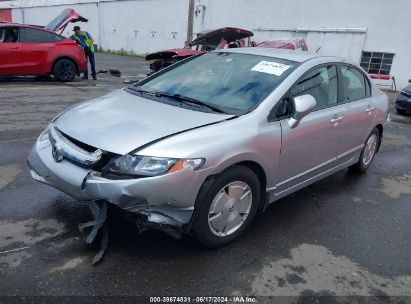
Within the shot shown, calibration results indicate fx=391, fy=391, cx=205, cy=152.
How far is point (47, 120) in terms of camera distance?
22.5 feet

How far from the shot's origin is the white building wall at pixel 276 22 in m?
15.5

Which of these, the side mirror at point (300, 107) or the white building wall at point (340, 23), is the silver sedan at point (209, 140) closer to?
the side mirror at point (300, 107)

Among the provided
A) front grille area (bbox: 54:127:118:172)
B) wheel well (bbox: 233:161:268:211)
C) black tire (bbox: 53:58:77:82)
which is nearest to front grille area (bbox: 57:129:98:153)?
front grille area (bbox: 54:127:118:172)

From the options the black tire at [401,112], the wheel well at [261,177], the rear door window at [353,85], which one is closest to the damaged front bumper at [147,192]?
the wheel well at [261,177]

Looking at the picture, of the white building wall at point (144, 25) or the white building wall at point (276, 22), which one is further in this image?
the white building wall at point (144, 25)

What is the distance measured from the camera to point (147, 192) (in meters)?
2.59

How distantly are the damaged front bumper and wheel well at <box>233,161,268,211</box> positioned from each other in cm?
52

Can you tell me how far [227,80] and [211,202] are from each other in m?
1.29

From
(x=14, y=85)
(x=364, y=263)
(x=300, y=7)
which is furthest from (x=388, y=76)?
(x=364, y=263)

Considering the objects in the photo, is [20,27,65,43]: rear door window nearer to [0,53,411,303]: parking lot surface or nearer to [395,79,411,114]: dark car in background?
[0,53,411,303]: parking lot surface

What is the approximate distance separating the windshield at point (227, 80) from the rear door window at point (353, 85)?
2.92 ft

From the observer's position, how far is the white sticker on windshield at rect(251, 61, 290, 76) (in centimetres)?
358

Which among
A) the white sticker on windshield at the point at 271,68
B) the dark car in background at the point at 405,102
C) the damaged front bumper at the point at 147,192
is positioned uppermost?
the white sticker on windshield at the point at 271,68

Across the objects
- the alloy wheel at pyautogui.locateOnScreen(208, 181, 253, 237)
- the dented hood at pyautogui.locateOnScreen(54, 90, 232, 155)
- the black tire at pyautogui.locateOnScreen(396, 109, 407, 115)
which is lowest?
the black tire at pyautogui.locateOnScreen(396, 109, 407, 115)
